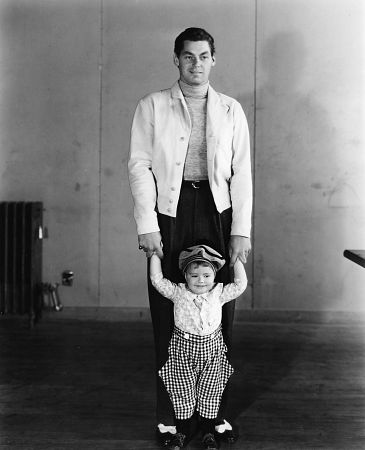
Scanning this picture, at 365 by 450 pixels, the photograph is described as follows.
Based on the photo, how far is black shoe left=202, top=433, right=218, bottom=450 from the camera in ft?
Result: 8.09

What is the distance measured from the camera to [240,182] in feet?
8.15

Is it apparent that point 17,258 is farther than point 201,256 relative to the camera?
Yes

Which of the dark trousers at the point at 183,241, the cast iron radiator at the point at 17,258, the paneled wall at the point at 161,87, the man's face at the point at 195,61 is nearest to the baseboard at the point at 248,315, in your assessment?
the paneled wall at the point at 161,87

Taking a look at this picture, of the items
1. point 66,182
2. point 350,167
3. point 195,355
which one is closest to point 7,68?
point 66,182

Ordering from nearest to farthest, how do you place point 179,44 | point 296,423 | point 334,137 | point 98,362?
point 179,44, point 296,423, point 98,362, point 334,137

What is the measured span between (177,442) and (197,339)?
1.44 ft

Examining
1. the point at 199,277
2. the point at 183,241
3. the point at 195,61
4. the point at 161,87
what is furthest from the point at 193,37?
the point at 161,87

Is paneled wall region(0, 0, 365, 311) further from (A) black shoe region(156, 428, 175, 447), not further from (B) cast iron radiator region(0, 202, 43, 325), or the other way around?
(A) black shoe region(156, 428, 175, 447)

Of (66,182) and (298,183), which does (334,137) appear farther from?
(66,182)

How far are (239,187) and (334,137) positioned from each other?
90.5 inches

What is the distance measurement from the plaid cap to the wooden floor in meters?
0.77

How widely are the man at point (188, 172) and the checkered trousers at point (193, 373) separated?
67 millimetres

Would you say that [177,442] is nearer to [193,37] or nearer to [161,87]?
[193,37]

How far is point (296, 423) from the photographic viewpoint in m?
2.73
